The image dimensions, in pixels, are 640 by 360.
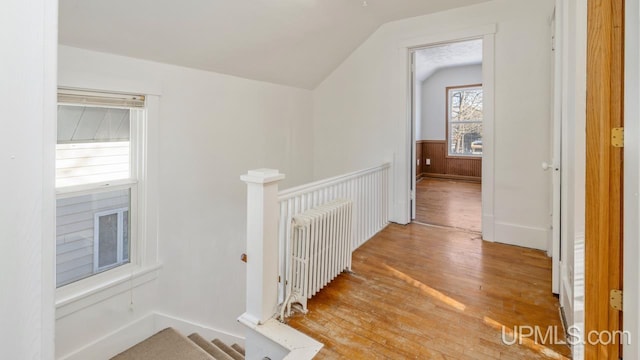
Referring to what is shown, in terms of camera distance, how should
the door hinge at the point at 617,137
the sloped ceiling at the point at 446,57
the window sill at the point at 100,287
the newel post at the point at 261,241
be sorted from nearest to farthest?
the door hinge at the point at 617,137 → the newel post at the point at 261,241 → the window sill at the point at 100,287 → the sloped ceiling at the point at 446,57

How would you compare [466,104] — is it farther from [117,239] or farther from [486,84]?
[117,239]

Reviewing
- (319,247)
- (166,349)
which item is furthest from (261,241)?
(166,349)

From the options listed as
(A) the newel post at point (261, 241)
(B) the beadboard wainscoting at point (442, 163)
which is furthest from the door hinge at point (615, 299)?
(B) the beadboard wainscoting at point (442, 163)

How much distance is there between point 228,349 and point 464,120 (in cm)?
678

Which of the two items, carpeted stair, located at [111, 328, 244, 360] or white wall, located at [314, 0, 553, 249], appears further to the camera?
white wall, located at [314, 0, 553, 249]

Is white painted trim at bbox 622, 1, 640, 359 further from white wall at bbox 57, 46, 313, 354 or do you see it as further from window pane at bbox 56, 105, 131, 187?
window pane at bbox 56, 105, 131, 187

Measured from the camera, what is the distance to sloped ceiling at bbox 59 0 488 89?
2.08 meters

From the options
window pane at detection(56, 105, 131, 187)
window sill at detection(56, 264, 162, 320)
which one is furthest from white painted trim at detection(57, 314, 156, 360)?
window pane at detection(56, 105, 131, 187)

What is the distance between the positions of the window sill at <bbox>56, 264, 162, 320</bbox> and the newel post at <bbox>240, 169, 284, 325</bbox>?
48.5 inches

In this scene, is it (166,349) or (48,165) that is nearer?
(48,165)

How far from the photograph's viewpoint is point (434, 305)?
7.08 ft

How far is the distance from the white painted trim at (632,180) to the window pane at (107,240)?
10.5ft

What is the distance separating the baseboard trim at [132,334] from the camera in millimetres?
2404

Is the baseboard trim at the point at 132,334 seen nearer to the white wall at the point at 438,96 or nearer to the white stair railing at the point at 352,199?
the white stair railing at the point at 352,199
